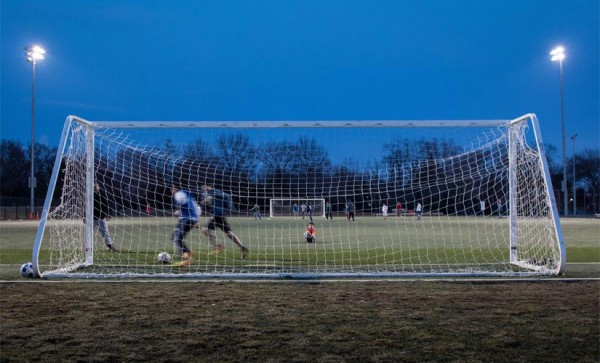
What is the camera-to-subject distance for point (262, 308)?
597 centimetres

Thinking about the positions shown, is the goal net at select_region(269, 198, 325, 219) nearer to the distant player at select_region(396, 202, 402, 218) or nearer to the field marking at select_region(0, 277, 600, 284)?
the distant player at select_region(396, 202, 402, 218)

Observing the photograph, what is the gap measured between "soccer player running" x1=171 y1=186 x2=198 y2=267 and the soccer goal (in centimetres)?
38

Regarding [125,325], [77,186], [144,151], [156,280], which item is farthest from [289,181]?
[125,325]

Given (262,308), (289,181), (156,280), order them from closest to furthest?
(262,308) → (156,280) → (289,181)

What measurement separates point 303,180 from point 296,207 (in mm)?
10367

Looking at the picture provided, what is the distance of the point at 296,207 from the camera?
26297 mm

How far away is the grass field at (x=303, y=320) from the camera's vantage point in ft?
13.8

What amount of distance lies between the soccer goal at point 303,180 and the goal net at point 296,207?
4.22m

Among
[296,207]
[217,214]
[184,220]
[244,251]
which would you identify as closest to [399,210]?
[244,251]

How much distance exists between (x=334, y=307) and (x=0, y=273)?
646cm

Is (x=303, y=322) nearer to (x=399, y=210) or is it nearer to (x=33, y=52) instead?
(x=399, y=210)

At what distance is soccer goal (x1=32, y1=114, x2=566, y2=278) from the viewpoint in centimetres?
943

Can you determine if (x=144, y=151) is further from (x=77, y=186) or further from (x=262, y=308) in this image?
(x=262, y=308)

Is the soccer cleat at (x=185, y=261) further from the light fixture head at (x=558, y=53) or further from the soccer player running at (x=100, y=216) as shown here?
the light fixture head at (x=558, y=53)
